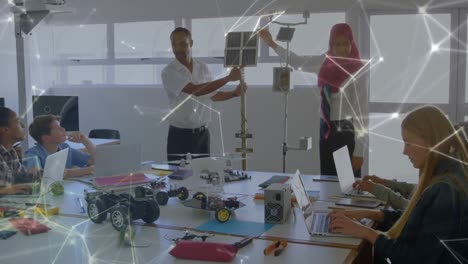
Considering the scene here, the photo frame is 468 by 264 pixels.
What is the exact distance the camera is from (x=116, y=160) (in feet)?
8.63

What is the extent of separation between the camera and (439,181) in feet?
5.53

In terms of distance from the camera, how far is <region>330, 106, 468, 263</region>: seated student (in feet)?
5.40

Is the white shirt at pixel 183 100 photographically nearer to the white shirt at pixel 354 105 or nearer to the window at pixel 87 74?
the white shirt at pixel 354 105

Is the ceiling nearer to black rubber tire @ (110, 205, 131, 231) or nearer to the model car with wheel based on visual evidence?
the model car with wheel

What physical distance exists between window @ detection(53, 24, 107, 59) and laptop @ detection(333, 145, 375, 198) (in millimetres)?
4076

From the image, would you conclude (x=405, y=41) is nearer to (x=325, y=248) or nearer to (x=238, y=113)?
(x=238, y=113)

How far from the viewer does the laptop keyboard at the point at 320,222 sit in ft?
6.64

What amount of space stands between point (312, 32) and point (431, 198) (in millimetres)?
3647

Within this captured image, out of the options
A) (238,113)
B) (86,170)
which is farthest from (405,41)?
(86,170)

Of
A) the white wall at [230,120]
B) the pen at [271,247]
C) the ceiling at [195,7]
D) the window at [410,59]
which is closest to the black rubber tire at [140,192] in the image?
the pen at [271,247]

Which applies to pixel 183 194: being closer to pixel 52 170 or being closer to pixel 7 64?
pixel 52 170

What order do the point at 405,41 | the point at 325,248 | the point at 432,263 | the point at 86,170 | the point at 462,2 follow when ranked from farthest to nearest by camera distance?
the point at 405,41, the point at 462,2, the point at 86,170, the point at 325,248, the point at 432,263

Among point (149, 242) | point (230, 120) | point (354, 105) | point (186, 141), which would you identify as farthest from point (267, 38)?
point (149, 242)

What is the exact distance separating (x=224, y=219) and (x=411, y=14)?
3.49m
